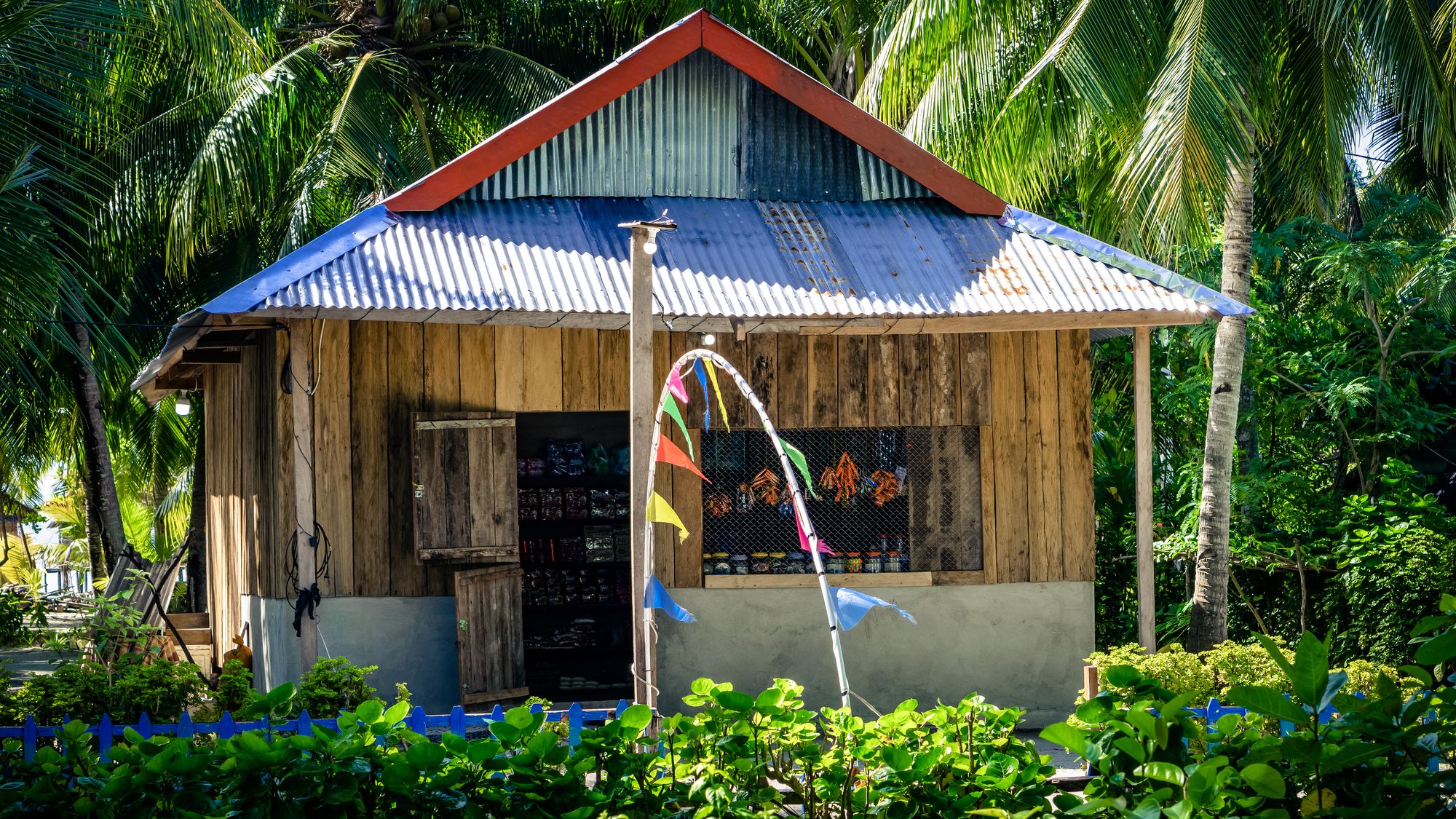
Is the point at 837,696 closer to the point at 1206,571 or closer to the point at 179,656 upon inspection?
Answer: the point at 1206,571

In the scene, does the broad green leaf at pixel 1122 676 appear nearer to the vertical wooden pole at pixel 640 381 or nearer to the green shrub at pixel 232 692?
the vertical wooden pole at pixel 640 381

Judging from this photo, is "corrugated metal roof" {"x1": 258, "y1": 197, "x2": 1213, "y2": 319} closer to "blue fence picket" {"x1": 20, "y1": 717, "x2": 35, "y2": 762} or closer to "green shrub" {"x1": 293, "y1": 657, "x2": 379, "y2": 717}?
"green shrub" {"x1": 293, "y1": 657, "x2": 379, "y2": 717}

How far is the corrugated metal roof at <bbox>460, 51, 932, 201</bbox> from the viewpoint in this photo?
1079cm

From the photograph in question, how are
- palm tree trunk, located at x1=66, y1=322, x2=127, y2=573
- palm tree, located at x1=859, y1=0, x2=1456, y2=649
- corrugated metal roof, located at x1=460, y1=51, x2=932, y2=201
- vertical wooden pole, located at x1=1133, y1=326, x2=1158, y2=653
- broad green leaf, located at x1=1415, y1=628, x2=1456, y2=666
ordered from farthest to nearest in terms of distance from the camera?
palm tree trunk, located at x1=66, y1=322, x2=127, y2=573 < corrugated metal roof, located at x1=460, y1=51, x2=932, y2=201 < palm tree, located at x1=859, y1=0, x2=1456, y2=649 < vertical wooden pole, located at x1=1133, y1=326, x2=1158, y2=653 < broad green leaf, located at x1=1415, y1=628, x2=1456, y2=666

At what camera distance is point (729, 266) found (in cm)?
1014

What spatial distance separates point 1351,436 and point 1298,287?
1.82 metres

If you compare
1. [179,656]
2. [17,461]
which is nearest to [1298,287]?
[179,656]

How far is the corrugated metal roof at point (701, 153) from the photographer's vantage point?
425 inches

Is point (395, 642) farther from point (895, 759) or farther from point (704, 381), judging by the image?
point (895, 759)

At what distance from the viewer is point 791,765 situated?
3828 mm

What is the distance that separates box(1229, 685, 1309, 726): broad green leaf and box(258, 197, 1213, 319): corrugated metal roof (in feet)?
22.0

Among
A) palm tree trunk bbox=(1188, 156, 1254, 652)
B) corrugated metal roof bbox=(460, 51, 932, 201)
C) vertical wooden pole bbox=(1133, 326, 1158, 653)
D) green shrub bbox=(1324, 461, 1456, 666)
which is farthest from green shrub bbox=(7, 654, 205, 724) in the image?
green shrub bbox=(1324, 461, 1456, 666)

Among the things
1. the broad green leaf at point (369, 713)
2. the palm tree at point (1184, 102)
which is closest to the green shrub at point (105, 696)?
the broad green leaf at point (369, 713)

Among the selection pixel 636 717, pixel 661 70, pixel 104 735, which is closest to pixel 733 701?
pixel 636 717
